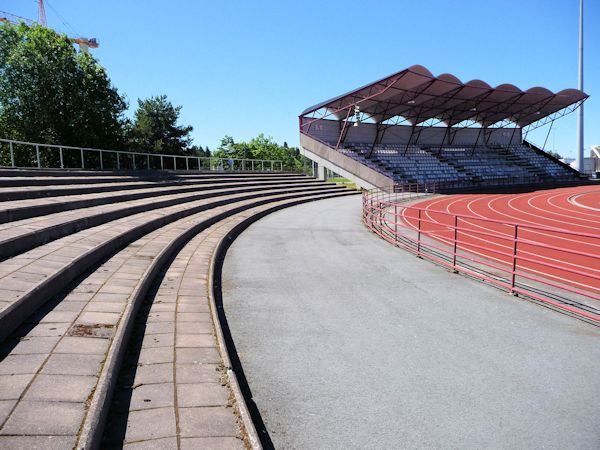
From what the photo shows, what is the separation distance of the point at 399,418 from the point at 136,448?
7.15ft

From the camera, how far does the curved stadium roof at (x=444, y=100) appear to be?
121 ft

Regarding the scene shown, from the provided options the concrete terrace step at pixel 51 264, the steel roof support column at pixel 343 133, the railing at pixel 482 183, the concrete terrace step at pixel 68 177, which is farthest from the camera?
the steel roof support column at pixel 343 133

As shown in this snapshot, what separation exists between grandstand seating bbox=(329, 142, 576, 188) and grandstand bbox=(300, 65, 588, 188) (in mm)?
150

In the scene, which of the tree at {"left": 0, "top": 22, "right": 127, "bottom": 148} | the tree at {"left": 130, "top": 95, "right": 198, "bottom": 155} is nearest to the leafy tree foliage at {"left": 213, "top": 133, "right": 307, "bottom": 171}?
the tree at {"left": 130, "top": 95, "right": 198, "bottom": 155}

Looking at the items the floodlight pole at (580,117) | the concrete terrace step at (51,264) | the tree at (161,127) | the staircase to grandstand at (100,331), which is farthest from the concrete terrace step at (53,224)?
the floodlight pole at (580,117)

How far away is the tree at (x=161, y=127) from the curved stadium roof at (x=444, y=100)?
69.5 ft

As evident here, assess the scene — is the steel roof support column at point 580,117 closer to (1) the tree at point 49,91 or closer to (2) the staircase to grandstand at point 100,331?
(1) the tree at point 49,91

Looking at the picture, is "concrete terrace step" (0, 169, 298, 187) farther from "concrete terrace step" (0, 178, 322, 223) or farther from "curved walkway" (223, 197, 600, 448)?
"curved walkway" (223, 197, 600, 448)

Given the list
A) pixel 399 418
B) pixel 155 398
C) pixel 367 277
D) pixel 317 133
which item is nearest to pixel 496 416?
pixel 399 418

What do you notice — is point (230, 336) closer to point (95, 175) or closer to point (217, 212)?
point (217, 212)

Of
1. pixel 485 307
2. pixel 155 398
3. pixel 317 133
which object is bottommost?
pixel 485 307

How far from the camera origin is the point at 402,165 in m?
45.1

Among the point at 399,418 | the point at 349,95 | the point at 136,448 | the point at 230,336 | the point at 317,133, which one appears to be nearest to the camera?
the point at 136,448

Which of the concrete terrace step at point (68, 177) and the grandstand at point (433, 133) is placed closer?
the concrete terrace step at point (68, 177)
